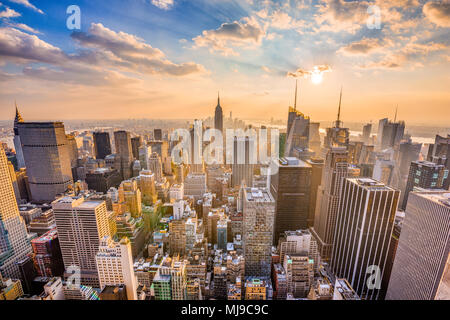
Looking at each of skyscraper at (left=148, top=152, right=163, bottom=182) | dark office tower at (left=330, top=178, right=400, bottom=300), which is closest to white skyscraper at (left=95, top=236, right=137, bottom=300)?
dark office tower at (left=330, top=178, right=400, bottom=300)

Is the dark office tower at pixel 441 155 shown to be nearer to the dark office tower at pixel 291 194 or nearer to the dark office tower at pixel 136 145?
the dark office tower at pixel 291 194

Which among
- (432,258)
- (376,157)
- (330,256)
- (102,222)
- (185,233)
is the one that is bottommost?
(330,256)

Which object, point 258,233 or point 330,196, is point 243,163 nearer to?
point 330,196

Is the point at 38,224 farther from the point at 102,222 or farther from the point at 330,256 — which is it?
the point at 330,256

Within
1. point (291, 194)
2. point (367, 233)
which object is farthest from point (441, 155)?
point (291, 194)

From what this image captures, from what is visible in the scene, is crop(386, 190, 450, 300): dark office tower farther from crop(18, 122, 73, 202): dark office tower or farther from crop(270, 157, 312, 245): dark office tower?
crop(18, 122, 73, 202): dark office tower

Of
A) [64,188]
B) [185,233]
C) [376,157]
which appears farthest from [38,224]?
[376,157]

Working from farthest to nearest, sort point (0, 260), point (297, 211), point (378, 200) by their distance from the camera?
1. point (297, 211)
2. point (378, 200)
3. point (0, 260)
